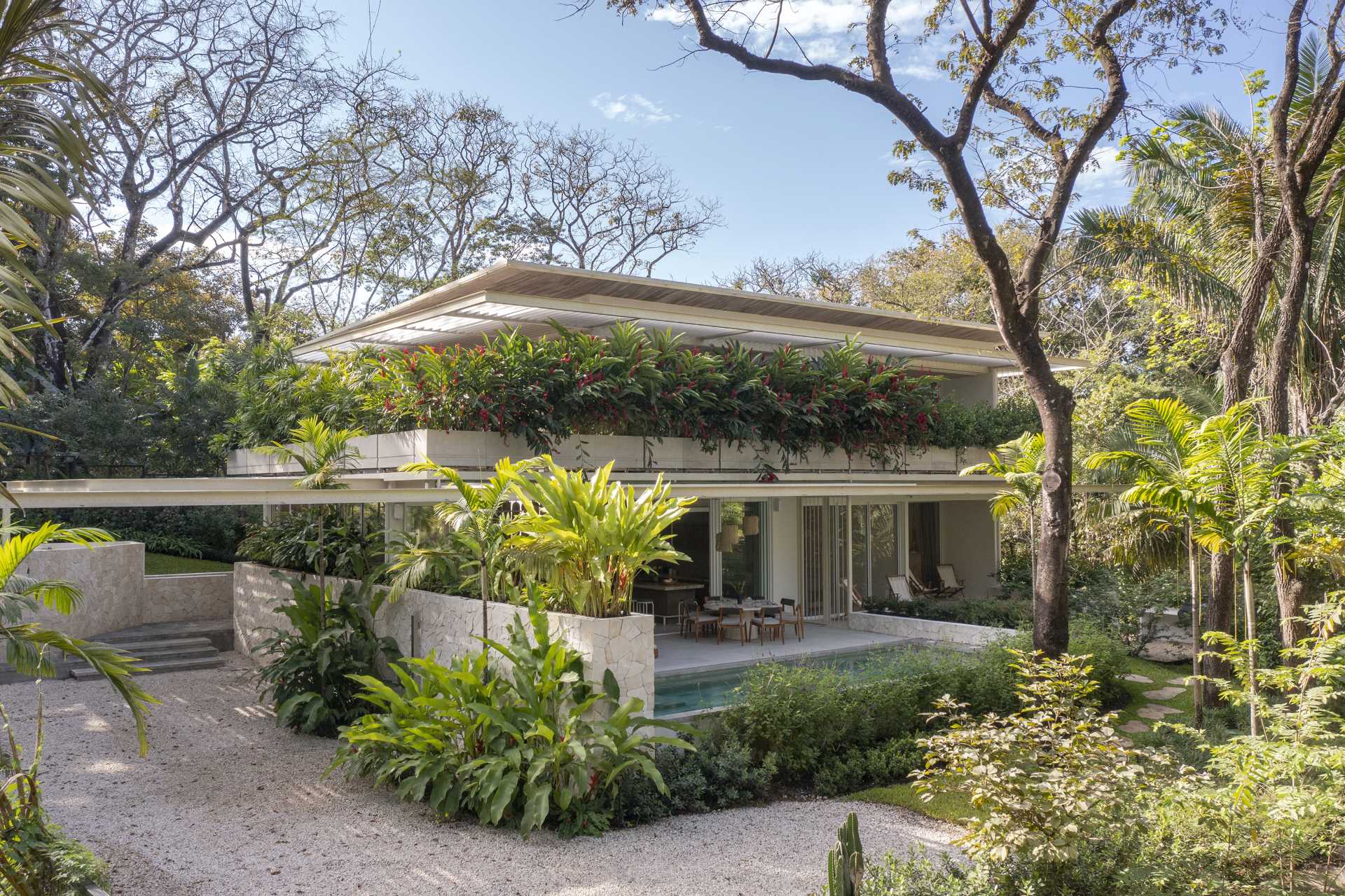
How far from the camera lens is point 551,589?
355 inches

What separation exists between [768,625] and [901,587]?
488 cm

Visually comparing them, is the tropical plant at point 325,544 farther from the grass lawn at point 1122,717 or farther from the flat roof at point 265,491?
the grass lawn at point 1122,717

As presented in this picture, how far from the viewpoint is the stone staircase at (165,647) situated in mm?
13797

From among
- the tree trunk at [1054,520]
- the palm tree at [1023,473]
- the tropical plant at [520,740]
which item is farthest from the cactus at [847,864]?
the palm tree at [1023,473]

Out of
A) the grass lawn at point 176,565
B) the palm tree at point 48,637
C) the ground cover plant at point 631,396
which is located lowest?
the grass lawn at point 176,565

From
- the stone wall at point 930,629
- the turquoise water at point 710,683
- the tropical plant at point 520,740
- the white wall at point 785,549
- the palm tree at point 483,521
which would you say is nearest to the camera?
the tropical plant at point 520,740

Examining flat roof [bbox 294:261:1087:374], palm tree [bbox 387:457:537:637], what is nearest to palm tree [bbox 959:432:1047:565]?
flat roof [bbox 294:261:1087:374]

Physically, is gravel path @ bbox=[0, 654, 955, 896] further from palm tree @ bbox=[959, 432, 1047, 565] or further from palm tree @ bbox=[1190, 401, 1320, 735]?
palm tree @ bbox=[959, 432, 1047, 565]

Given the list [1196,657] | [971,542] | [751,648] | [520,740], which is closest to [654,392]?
[751,648]

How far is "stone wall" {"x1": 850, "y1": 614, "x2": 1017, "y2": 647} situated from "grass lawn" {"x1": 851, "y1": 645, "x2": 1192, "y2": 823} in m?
1.87

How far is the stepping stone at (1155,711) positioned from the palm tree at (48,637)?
1104cm

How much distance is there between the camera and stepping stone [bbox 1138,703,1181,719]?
11.6 metres

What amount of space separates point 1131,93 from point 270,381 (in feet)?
46.2

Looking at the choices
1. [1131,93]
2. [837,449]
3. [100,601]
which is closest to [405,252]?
[100,601]
